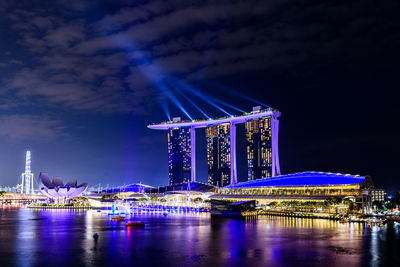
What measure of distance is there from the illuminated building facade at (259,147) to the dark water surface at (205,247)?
106667 mm

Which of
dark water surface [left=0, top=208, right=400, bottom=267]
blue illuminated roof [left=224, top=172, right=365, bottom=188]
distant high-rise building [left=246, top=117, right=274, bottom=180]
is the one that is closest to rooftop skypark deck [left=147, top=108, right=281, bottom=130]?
blue illuminated roof [left=224, top=172, right=365, bottom=188]

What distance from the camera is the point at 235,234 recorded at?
5697cm

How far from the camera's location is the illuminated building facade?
556 feet

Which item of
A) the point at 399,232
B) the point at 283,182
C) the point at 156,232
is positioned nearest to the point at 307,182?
the point at 283,182

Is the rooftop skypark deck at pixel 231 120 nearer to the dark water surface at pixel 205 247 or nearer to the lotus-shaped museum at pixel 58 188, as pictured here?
the lotus-shaped museum at pixel 58 188

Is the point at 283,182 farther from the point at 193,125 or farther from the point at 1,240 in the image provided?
the point at 1,240

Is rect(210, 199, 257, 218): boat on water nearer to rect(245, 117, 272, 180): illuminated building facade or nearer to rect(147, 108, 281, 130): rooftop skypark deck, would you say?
rect(147, 108, 281, 130): rooftop skypark deck

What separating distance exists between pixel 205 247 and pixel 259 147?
425ft

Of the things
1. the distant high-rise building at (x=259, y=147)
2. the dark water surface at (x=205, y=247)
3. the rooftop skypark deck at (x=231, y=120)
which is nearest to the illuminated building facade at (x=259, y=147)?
the distant high-rise building at (x=259, y=147)

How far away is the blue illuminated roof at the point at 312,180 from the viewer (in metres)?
97.0

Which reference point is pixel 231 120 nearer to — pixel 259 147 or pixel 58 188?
pixel 259 147

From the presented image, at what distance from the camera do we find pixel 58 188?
150m

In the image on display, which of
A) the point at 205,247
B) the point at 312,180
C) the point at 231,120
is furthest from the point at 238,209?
the point at 231,120

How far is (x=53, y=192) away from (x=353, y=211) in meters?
103
